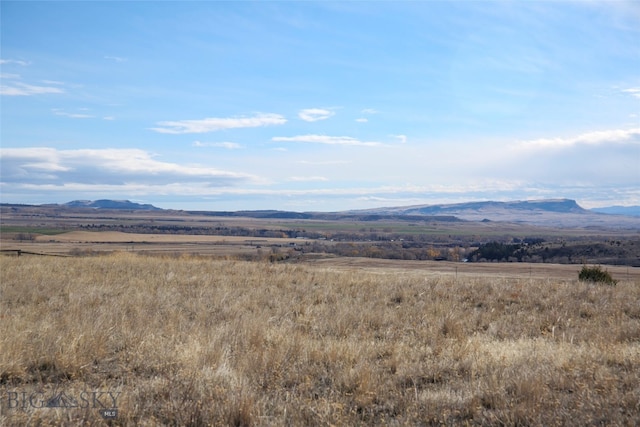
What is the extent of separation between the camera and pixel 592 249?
135 ft

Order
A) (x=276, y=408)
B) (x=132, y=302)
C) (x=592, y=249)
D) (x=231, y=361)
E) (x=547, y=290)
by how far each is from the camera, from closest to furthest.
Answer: (x=276, y=408)
(x=231, y=361)
(x=132, y=302)
(x=547, y=290)
(x=592, y=249)

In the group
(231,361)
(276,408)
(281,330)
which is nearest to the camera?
(276,408)

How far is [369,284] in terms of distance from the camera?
604 inches

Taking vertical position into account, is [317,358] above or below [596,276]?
above

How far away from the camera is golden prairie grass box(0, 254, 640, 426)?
498 cm

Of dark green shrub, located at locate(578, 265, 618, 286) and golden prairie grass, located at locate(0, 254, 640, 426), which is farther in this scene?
dark green shrub, located at locate(578, 265, 618, 286)

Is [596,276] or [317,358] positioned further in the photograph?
[596,276]

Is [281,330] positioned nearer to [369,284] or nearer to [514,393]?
[514,393]

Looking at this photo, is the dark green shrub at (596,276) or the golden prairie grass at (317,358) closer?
the golden prairie grass at (317,358)

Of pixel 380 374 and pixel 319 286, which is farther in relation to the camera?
pixel 319 286

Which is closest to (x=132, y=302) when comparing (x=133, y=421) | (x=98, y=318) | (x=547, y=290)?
(x=98, y=318)

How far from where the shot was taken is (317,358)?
688cm

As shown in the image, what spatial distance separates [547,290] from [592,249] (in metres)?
31.1

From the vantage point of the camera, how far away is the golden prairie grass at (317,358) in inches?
196
